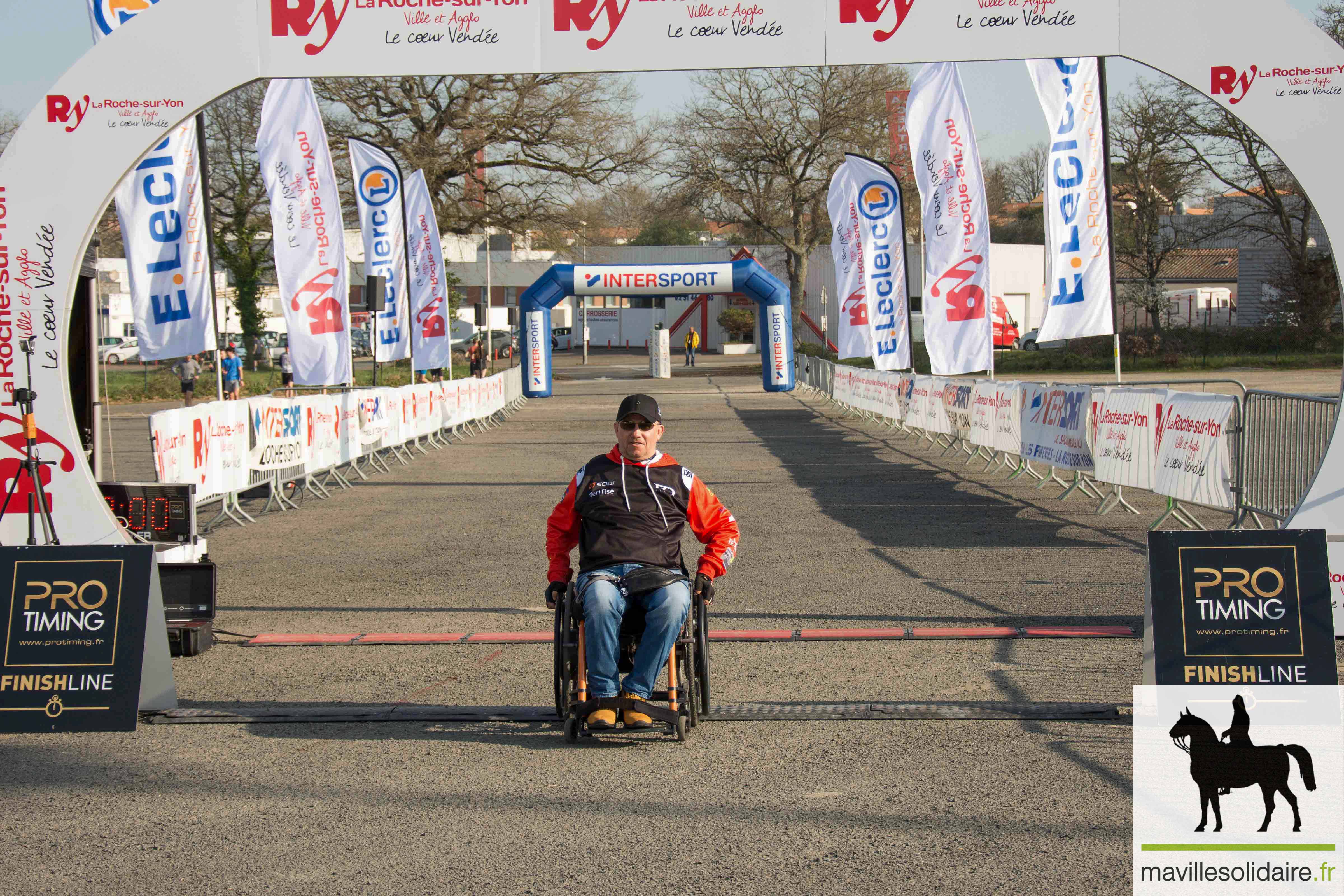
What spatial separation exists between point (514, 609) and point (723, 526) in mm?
3319

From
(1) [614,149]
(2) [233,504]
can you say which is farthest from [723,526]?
(1) [614,149]

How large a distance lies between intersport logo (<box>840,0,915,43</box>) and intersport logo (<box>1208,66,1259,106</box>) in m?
1.92

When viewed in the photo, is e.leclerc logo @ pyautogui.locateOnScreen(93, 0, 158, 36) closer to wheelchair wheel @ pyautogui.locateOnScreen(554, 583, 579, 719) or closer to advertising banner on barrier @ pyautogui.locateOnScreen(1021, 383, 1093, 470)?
wheelchair wheel @ pyautogui.locateOnScreen(554, 583, 579, 719)

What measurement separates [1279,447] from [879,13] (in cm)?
538

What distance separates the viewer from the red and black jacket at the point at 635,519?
19.1 ft

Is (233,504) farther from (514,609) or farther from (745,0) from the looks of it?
(745,0)

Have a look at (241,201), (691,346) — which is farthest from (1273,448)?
(691,346)

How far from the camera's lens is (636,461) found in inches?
234

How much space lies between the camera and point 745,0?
8117 millimetres

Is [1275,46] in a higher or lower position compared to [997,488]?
higher

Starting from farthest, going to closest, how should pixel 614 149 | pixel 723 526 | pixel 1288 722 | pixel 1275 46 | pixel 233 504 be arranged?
pixel 614 149
pixel 233 504
pixel 1275 46
pixel 723 526
pixel 1288 722

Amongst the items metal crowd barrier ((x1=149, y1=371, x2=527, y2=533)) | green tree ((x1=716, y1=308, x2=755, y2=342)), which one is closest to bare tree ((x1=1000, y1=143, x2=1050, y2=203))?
green tree ((x1=716, y1=308, x2=755, y2=342))

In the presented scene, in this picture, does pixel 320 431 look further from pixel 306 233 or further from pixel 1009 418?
pixel 1009 418

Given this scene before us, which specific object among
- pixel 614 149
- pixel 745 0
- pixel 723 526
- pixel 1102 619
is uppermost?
pixel 614 149
